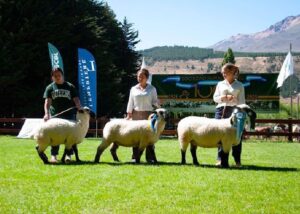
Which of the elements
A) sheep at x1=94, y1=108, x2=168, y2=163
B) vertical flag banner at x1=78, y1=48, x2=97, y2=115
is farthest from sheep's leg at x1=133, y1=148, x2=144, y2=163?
vertical flag banner at x1=78, y1=48, x2=97, y2=115

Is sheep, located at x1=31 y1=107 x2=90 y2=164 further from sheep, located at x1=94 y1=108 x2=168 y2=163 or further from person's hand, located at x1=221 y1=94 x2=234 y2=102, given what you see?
person's hand, located at x1=221 y1=94 x2=234 y2=102

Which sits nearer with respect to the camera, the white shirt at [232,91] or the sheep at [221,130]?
the sheep at [221,130]

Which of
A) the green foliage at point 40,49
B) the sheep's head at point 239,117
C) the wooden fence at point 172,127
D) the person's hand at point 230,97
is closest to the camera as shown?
the sheep's head at point 239,117

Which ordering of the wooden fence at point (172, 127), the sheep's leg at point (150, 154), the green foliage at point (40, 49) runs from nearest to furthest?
the sheep's leg at point (150, 154) → the wooden fence at point (172, 127) → the green foliage at point (40, 49)

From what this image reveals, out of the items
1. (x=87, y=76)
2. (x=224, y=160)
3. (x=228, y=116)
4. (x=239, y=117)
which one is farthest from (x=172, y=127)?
(x=239, y=117)

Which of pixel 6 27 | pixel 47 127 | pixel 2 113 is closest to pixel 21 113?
pixel 2 113

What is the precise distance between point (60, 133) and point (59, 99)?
2.48 ft

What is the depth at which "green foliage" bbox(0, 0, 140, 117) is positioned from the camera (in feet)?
86.6

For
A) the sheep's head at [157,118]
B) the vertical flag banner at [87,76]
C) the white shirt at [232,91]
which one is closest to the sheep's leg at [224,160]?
the white shirt at [232,91]

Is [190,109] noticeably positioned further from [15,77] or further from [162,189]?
[162,189]

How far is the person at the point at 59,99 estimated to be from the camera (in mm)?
9023

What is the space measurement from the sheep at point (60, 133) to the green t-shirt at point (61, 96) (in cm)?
30

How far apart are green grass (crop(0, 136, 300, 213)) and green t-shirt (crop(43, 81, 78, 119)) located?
52.0 inches

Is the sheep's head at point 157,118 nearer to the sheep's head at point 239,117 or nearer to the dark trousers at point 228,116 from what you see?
the dark trousers at point 228,116
